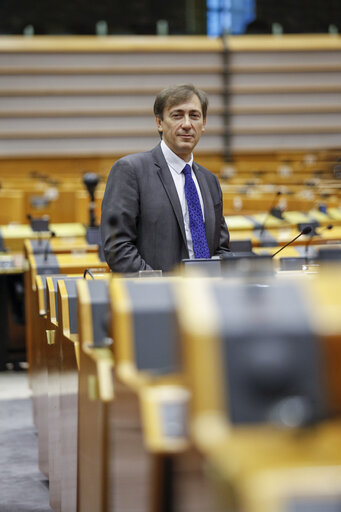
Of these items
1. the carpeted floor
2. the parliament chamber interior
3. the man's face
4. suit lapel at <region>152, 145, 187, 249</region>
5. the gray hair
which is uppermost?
the gray hair

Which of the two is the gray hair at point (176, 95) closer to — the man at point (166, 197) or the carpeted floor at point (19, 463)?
the man at point (166, 197)

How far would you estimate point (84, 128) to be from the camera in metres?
13.4

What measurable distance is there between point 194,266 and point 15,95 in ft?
37.9

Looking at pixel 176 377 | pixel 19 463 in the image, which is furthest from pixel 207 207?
pixel 176 377

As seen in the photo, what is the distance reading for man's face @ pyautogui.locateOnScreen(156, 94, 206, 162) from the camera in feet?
9.12

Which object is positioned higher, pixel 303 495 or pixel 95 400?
pixel 303 495

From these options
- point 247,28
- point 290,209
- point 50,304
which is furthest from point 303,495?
point 247,28

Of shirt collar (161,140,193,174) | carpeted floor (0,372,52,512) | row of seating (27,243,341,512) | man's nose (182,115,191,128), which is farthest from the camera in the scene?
carpeted floor (0,372,52,512)

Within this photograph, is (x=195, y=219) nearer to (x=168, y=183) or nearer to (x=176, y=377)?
(x=168, y=183)

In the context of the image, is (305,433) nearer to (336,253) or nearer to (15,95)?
(336,253)

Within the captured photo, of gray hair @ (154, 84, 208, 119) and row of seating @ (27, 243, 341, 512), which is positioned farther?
gray hair @ (154, 84, 208, 119)

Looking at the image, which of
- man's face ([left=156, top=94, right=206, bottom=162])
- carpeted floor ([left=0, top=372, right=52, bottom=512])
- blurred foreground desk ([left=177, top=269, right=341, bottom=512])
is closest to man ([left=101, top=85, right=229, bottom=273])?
man's face ([left=156, top=94, right=206, bottom=162])

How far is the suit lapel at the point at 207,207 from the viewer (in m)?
2.89

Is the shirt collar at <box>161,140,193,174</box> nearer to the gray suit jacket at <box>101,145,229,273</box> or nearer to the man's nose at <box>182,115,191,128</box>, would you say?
the gray suit jacket at <box>101,145,229,273</box>
